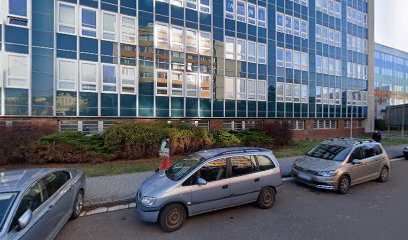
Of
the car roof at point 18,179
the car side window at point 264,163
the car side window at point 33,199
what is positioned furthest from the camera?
the car side window at point 264,163

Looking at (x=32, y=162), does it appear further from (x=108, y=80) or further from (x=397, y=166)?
(x=397, y=166)

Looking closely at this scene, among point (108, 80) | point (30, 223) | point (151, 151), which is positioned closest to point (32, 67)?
point (108, 80)

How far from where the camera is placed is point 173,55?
1497 centimetres

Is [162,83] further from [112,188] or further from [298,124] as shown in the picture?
[298,124]

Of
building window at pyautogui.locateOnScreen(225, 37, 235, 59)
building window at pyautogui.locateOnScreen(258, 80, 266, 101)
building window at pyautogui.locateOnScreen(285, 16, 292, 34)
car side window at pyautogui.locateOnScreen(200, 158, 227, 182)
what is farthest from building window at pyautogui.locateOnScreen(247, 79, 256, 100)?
car side window at pyautogui.locateOnScreen(200, 158, 227, 182)

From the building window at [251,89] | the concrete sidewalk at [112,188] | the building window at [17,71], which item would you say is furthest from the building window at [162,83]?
the concrete sidewalk at [112,188]

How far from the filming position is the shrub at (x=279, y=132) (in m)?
14.4

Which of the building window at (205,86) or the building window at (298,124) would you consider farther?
the building window at (298,124)

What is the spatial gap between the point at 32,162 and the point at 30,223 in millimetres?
7640

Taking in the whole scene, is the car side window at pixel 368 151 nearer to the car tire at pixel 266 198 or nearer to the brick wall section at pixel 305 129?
the car tire at pixel 266 198

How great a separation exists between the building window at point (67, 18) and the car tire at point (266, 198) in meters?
13.6

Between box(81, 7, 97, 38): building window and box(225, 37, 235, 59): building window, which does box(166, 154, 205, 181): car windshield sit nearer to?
box(81, 7, 97, 38): building window

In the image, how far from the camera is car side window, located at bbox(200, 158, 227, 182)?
4602 mm

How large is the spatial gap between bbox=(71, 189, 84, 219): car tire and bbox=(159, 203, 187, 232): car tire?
214cm
